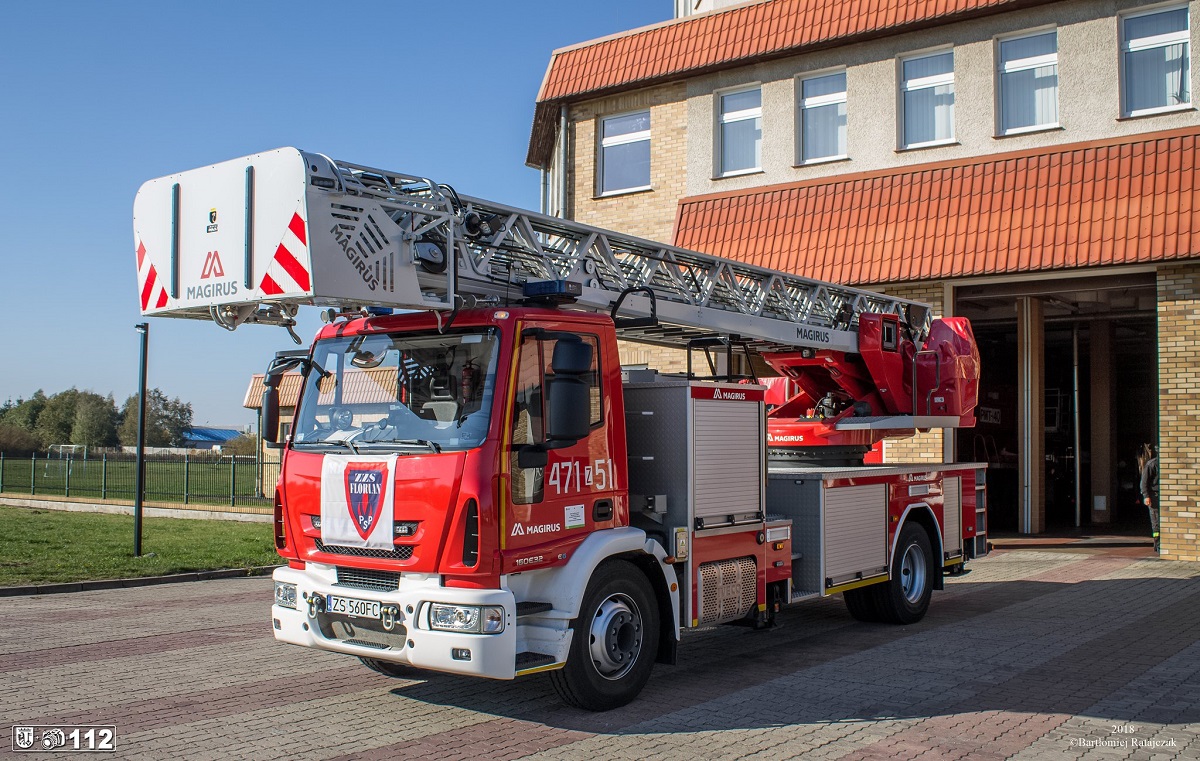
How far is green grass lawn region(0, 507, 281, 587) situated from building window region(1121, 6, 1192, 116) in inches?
576

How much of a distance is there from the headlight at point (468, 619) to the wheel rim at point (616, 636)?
32.6 inches

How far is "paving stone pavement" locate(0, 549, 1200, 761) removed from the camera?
596cm

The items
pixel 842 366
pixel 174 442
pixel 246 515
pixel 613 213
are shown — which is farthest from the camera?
pixel 174 442

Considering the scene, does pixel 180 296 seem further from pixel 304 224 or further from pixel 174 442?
pixel 174 442

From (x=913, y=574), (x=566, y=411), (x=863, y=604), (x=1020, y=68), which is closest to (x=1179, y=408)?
(x=1020, y=68)

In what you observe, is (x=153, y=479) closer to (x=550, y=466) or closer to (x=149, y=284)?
(x=149, y=284)

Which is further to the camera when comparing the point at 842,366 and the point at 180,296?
the point at 842,366

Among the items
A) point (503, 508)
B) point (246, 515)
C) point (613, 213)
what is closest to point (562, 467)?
point (503, 508)

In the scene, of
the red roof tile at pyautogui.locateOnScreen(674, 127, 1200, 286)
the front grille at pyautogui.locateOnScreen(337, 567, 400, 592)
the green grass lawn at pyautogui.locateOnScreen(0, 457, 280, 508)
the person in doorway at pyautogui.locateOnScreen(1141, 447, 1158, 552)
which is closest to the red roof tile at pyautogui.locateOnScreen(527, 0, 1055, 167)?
the red roof tile at pyautogui.locateOnScreen(674, 127, 1200, 286)

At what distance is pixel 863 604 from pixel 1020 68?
10.6 m

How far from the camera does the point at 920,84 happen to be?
57.7ft

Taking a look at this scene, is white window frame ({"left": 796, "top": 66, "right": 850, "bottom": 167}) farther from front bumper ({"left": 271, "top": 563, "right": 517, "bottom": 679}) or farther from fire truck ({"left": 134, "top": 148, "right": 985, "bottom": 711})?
front bumper ({"left": 271, "top": 563, "right": 517, "bottom": 679})

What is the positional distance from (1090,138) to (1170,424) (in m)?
4.49

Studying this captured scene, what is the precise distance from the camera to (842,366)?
431 inches
